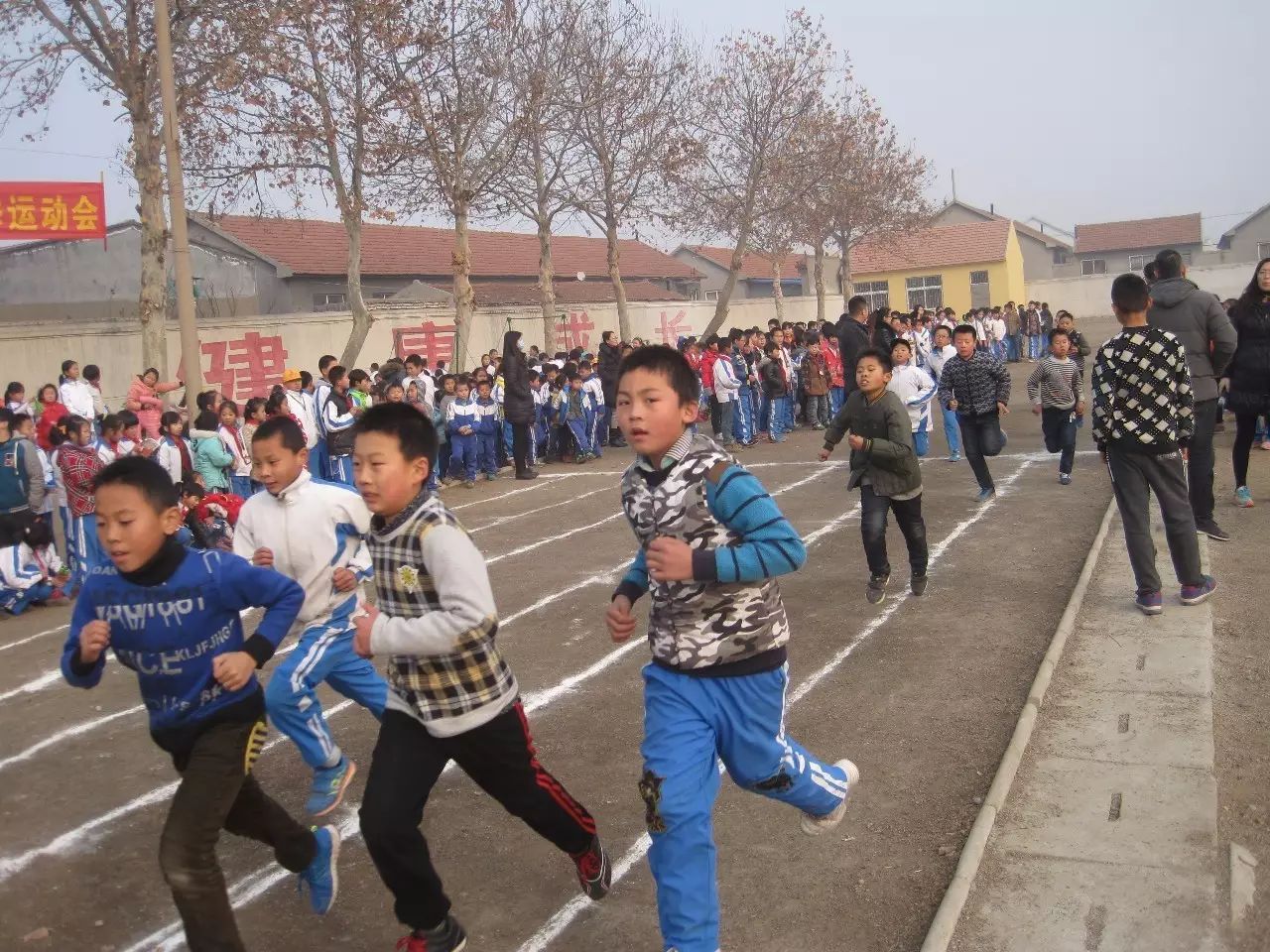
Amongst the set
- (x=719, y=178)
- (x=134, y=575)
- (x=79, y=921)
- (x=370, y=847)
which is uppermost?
(x=719, y=178)

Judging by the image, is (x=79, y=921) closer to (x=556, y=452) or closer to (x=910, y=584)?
(x=910, y=584)

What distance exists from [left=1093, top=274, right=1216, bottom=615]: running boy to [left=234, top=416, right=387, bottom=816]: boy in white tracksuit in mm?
4349

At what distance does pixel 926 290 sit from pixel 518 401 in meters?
50.3

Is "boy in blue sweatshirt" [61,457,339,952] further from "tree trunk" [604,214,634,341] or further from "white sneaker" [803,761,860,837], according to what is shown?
"tree trunk" [604,214,634,341]

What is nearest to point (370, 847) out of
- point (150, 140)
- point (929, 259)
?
point (150, 140)

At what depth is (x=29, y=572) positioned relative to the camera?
408 inches

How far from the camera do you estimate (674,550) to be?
337cm

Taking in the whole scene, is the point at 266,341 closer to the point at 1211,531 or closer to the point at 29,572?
the point at 29,572

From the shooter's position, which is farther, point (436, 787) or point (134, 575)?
point (436, 787)

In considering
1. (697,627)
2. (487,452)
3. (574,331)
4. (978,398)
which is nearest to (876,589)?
(978,398)

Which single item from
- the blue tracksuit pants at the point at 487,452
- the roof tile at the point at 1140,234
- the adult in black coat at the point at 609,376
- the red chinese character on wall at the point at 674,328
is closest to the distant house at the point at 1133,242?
the roof tile at the point at 1140,234

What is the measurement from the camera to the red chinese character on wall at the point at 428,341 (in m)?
26.8

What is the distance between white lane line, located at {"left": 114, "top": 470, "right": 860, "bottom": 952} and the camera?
4.21m

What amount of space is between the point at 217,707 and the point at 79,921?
4.15ft
